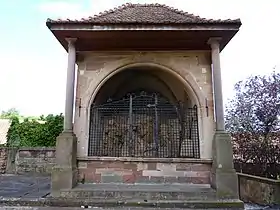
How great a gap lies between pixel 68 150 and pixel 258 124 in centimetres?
674

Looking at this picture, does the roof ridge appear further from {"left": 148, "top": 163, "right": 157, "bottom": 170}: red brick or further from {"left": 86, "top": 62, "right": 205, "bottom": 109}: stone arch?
{"left": 148, "top": 163, "right": 157, "bottom": 170}: red brick

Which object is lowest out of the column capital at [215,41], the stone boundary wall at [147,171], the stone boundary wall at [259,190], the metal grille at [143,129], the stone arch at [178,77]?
the stone boundary wall at [259,190]

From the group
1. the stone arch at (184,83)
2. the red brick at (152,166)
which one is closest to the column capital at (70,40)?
the stone arch at (184,83)

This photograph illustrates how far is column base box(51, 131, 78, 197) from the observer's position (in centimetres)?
523

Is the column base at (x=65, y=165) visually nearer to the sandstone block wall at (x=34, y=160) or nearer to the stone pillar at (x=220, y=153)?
the stone pillar at (x=220, y=153)

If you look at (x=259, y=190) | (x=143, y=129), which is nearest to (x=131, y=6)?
(x=143, y=129)

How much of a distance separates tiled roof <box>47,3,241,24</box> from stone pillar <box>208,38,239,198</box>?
0.72 meters

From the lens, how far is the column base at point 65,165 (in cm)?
523

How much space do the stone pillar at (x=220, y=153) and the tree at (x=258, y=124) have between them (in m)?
3.82

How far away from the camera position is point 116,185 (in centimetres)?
564

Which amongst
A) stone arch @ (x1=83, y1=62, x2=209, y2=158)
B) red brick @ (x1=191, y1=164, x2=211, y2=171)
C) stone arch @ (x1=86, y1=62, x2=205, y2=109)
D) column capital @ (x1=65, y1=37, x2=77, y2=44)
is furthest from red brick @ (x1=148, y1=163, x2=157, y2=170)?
column capital @ (x1=65, y1=37, x2=77, y2=44)

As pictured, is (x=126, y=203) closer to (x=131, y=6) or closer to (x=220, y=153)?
(x=220, y=153)

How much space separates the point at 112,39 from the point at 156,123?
6.98 ft

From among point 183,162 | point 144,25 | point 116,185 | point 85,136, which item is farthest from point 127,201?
point 144,25
